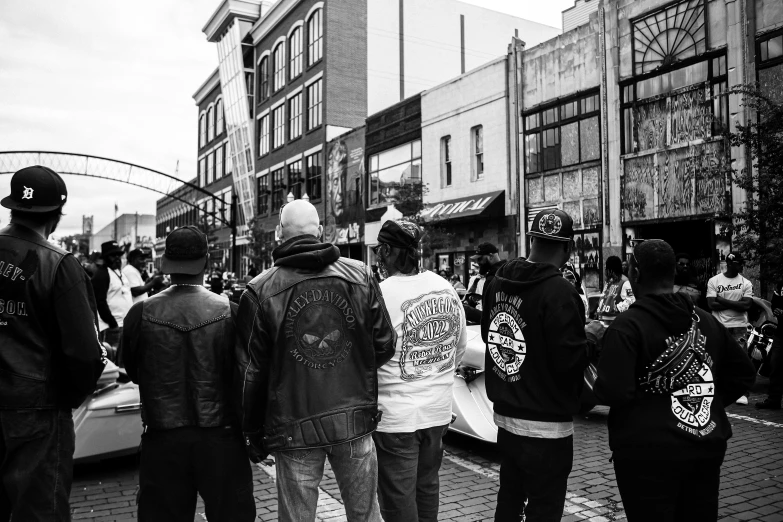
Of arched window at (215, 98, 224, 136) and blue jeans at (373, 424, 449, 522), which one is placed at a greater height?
arched window at (215, 98, 224, 136)

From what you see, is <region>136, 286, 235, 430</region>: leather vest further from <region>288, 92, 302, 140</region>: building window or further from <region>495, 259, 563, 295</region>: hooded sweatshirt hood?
<region>288, 92, 302, 140</region>: building window

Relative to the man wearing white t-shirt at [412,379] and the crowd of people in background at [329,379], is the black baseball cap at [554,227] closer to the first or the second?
the crowd of people in background at [329,379]

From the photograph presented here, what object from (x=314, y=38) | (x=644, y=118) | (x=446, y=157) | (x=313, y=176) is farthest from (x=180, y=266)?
(x=314, y=38)

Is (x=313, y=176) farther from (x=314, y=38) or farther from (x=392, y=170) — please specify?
(x=392, y=170)

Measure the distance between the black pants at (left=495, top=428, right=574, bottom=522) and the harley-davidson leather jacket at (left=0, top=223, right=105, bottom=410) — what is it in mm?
2133

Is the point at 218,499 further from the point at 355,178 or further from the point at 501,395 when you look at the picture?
the point at 355,178

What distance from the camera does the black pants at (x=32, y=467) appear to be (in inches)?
109

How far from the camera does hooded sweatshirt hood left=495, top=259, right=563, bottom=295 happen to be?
316 centimetres

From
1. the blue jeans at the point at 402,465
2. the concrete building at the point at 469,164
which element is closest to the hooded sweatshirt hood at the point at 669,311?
the blue jeans at the point at 402,465

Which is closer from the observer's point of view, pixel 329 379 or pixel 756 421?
pixel 329 379

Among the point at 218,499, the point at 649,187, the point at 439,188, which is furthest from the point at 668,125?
the point at 218,499

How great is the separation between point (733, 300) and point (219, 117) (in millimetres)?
51519

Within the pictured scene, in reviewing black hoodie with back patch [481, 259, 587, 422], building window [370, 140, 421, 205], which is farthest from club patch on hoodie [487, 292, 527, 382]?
building window [370, 140, 421, 205]

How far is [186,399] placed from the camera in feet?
10.2
